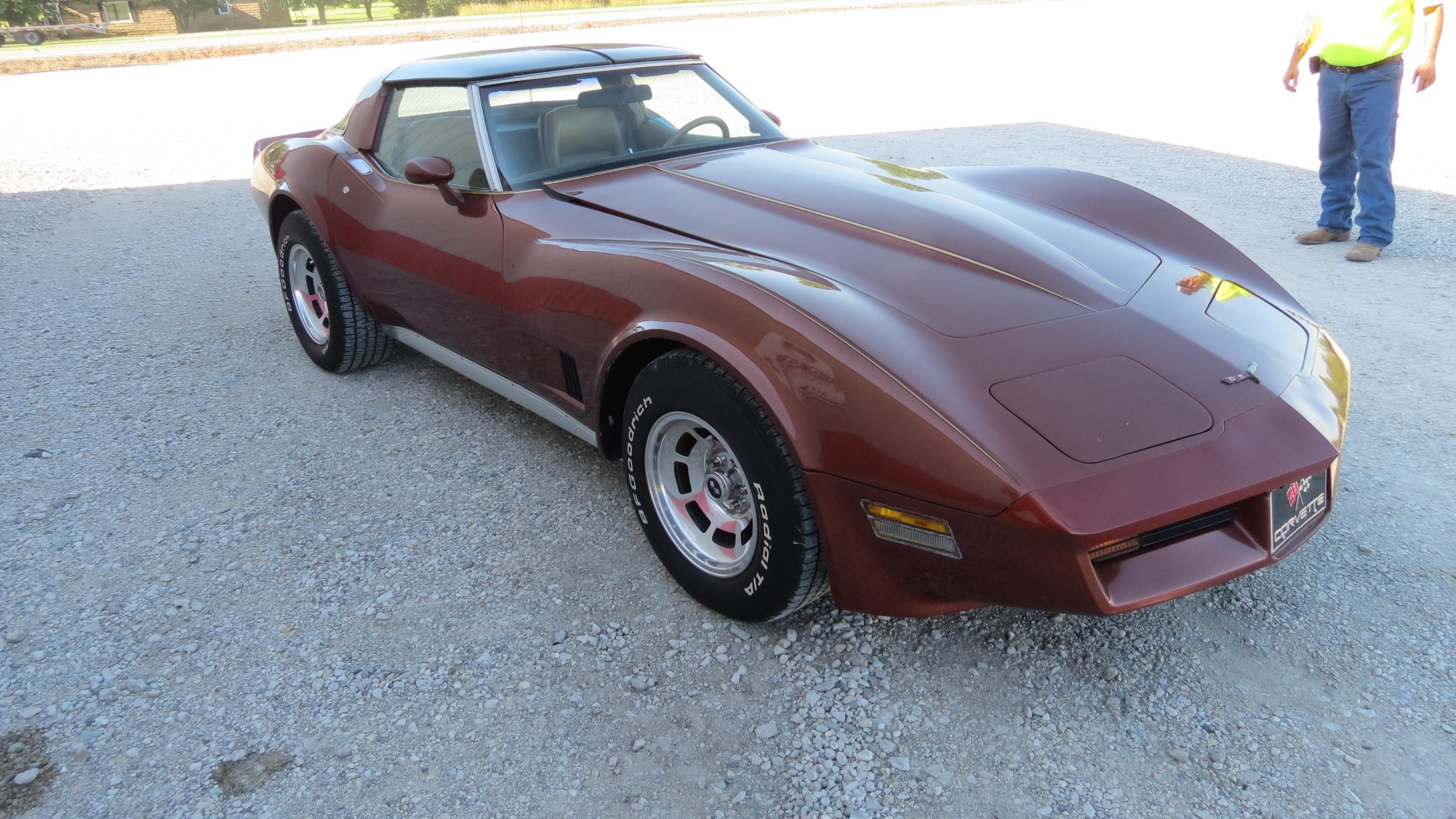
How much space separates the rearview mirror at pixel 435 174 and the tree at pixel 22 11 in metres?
28.3

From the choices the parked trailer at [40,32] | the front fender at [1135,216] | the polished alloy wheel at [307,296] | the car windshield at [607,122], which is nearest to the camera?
the front fender at [1135,216]

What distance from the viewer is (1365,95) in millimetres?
5211

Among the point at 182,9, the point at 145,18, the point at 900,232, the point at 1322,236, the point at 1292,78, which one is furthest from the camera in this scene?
the point at 145,18

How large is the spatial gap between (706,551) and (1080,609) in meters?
1.01

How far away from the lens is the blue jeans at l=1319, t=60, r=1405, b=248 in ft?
17.1

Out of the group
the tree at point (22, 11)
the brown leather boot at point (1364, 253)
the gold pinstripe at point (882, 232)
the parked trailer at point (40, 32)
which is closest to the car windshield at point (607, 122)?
the gold pinstripe at point (882, 232)

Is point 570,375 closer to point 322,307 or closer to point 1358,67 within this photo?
point 322,307

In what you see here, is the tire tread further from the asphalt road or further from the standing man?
the standing man

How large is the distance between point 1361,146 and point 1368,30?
0.60m

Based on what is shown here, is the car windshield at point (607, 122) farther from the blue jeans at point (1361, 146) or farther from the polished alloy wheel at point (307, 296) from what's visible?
the blue jeans at point (1361, 146)

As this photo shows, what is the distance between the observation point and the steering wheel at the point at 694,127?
139 inches

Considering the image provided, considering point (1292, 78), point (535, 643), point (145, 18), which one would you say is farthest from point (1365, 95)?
point (145, 18)

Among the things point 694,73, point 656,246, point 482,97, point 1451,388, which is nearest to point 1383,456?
point 1451,388

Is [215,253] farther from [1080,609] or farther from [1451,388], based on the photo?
[1451,388]
